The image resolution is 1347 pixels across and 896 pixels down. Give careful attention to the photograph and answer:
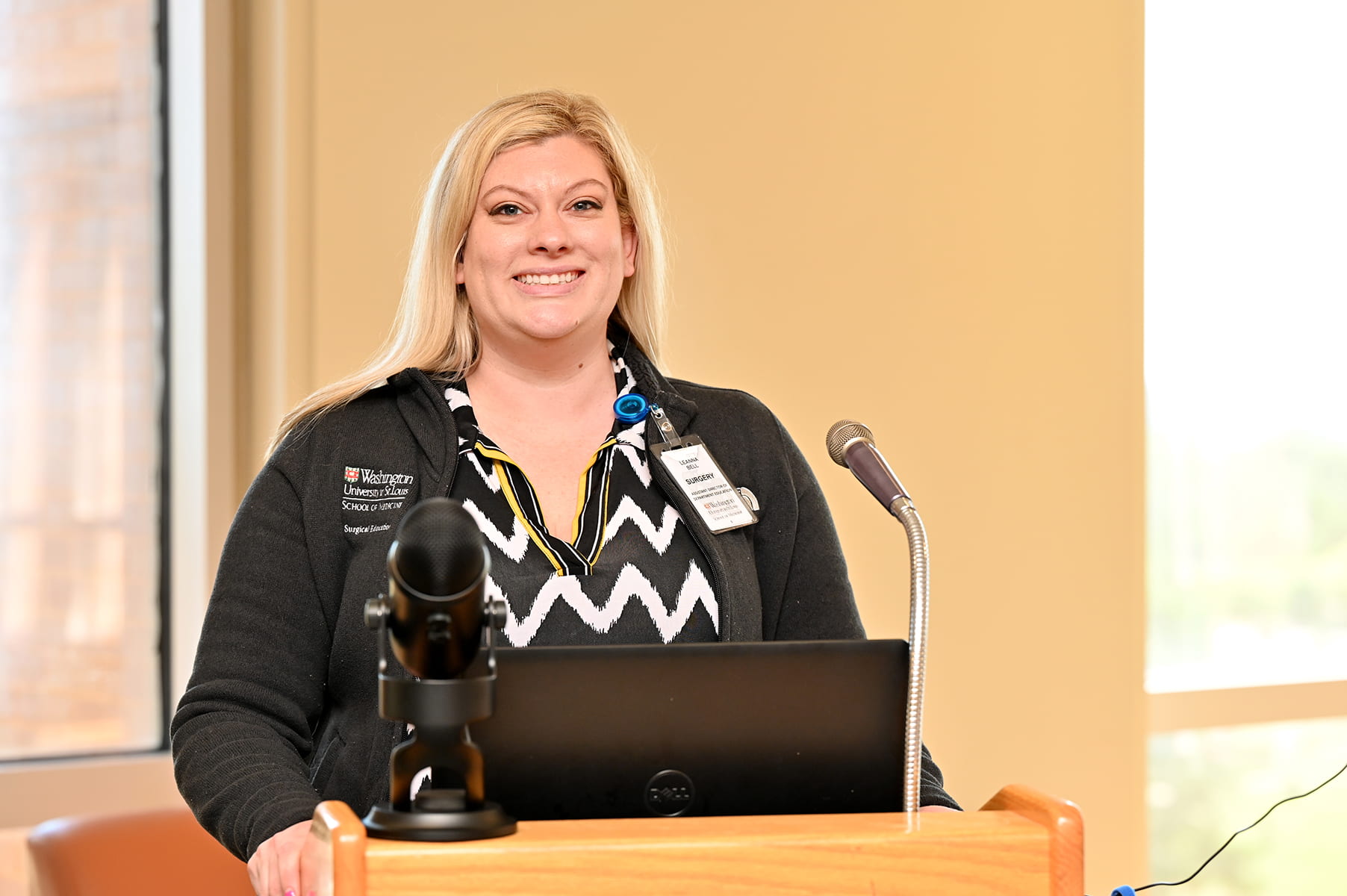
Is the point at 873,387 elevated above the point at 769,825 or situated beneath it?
elevated above

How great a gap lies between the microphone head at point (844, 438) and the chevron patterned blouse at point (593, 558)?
0.52 metres

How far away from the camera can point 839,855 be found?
983 mm

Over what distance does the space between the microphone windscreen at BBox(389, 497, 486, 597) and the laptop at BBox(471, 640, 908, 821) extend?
18cm

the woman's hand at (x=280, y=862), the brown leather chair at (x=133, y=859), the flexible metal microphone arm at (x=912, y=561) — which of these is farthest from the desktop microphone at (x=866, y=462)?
the brown leather chair at (x=133, y=859)

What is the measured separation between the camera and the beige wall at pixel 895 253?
2.65m

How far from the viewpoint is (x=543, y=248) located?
73.3 inches

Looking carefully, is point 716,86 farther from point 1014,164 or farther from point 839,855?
point 839,855

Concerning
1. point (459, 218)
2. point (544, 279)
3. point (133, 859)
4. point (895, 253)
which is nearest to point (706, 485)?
point (544, 279)

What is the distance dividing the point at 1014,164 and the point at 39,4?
2.15 m

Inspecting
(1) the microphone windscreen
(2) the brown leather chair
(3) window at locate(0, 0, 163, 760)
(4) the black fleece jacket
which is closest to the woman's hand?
(4) the black fleece jacket

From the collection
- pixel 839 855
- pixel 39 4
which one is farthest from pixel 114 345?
pixel 839 855

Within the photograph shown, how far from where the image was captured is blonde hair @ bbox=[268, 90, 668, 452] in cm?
189

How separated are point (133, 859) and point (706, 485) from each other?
1.09 metres

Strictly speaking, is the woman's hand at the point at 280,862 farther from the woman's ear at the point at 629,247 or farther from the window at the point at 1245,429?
the window at the point at 1245,429
